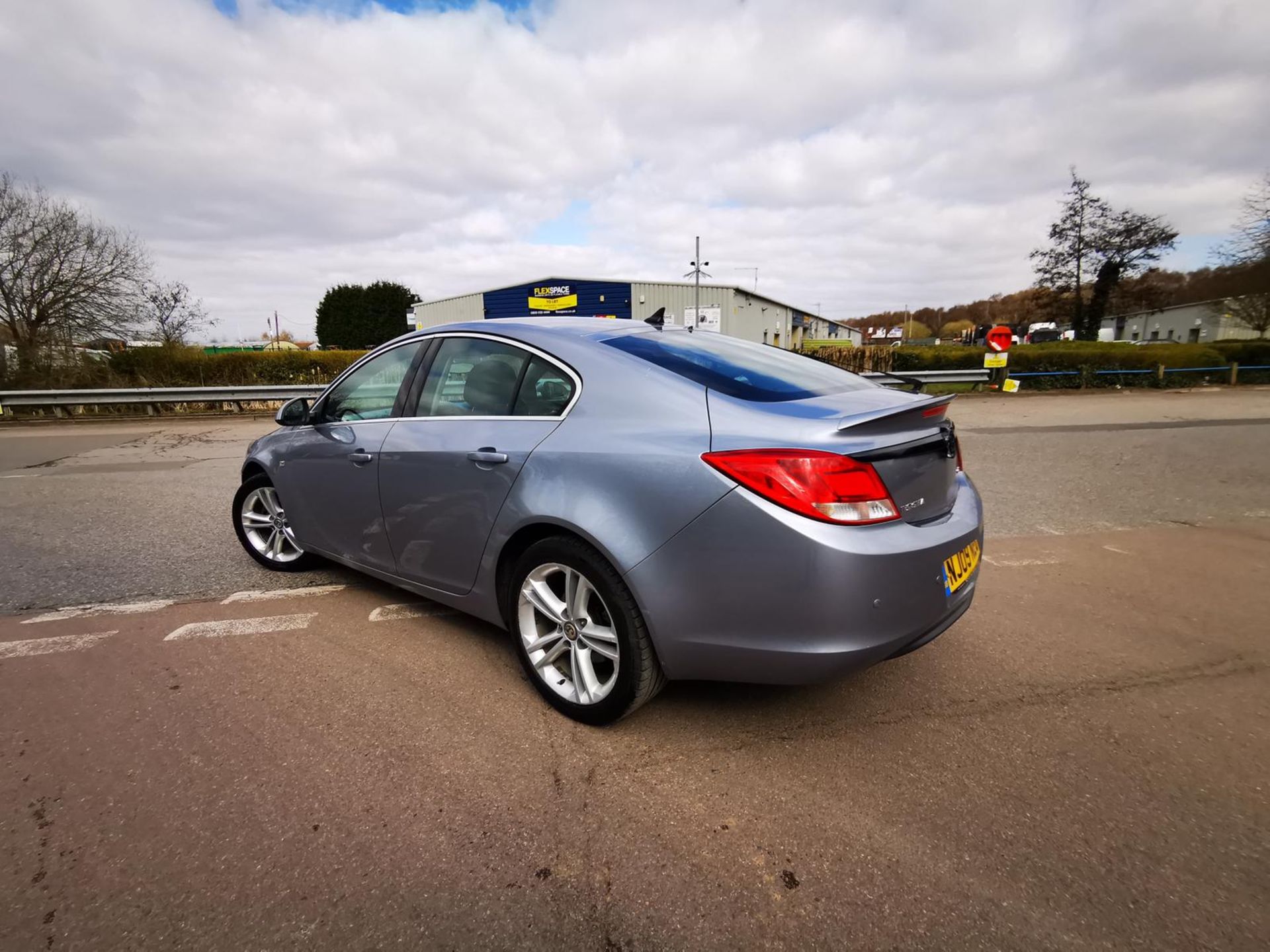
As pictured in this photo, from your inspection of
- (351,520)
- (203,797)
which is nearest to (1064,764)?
(203,797)

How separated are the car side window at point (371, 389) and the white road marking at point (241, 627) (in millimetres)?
1108

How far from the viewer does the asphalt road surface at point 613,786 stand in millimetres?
1650

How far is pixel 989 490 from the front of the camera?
265 inches

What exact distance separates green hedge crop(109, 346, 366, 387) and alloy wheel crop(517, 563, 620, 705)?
17.6 metres

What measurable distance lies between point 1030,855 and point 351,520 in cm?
317

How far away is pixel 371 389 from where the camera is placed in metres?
3.47

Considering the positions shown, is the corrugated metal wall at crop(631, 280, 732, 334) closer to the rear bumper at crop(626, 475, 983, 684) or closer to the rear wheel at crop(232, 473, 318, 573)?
the rear wheel at crop(232, 473, 318, 573)

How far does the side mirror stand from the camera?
3742mm

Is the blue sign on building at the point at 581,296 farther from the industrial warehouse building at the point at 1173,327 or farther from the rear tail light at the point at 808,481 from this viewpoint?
the rear tail light at the point at 808,481

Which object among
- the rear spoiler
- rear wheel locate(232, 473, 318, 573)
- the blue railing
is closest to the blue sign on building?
the blue railing

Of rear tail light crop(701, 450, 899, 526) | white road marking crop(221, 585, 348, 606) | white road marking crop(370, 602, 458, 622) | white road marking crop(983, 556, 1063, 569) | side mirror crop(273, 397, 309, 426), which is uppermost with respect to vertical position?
side mirror crop(273, 397, 309, 426)

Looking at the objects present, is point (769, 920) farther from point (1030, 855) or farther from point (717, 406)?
point (717, 406)

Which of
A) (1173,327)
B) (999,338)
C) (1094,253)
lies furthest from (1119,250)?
(1173,327)

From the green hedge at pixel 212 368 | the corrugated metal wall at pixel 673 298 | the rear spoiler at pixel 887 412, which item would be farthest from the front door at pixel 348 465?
the corrugated metal wall at pixel 673 298
